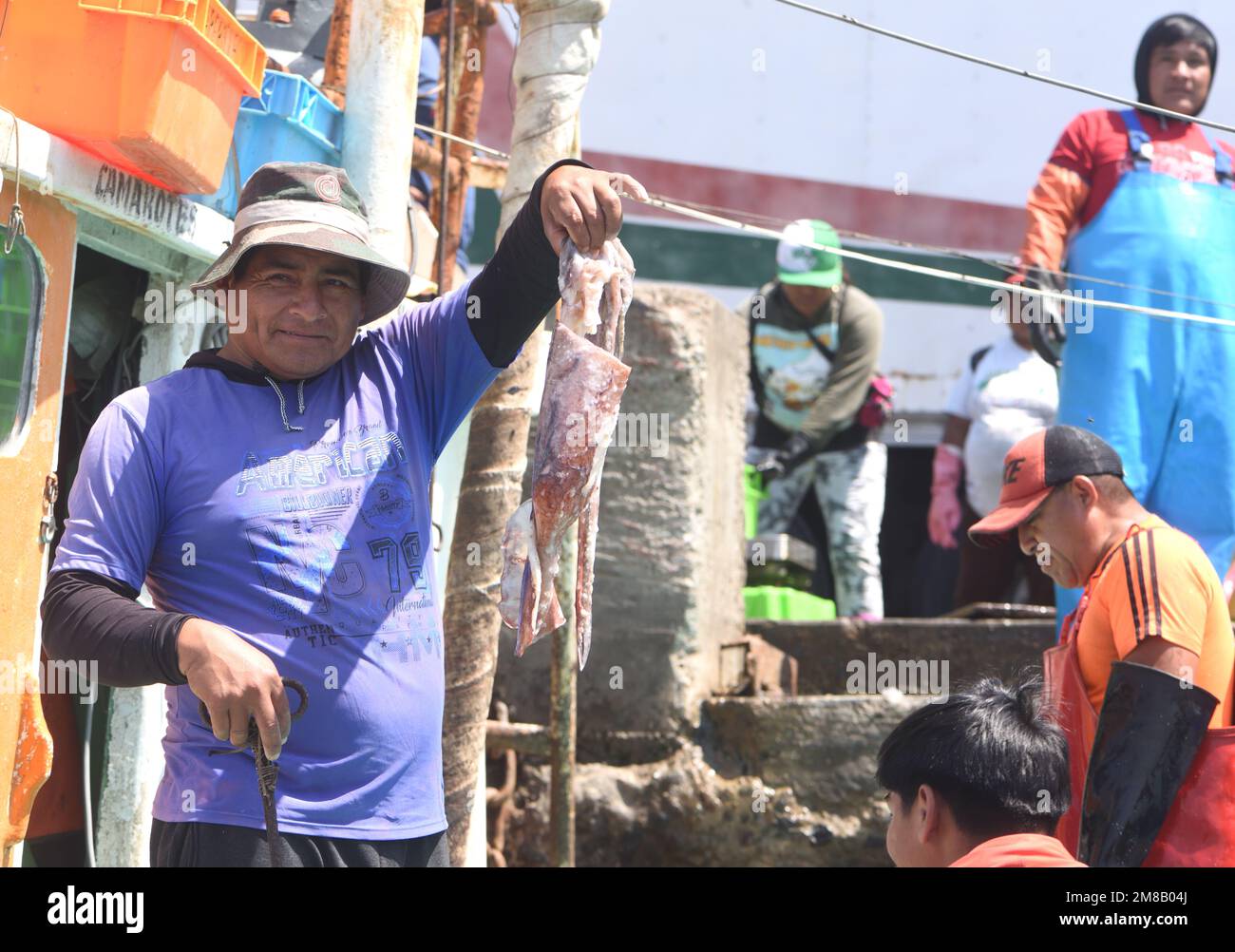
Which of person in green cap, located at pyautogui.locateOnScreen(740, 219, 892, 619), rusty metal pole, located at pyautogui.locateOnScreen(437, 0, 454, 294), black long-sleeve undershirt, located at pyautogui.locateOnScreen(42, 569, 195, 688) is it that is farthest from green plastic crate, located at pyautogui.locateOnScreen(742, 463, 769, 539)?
black long-sleeve undershirt, located at pyautogui.locateOnScreen(42, 569, 195, 688)

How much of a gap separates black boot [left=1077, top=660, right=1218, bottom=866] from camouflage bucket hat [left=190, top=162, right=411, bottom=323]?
1628 mm

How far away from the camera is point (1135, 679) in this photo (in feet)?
9.88

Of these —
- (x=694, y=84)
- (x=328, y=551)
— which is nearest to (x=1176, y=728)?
(x=328, y=551)

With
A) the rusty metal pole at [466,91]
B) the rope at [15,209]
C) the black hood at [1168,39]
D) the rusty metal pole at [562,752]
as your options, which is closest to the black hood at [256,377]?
the rope at [15,209]

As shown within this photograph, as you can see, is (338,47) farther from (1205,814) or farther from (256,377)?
(1205,814)

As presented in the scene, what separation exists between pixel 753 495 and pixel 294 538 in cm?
481

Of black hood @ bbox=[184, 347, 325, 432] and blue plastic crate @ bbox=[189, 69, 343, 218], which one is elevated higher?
blue plastic crate @ bbox=[189, 69, 343, 218]

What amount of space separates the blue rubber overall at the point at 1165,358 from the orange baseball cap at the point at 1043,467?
1510mm

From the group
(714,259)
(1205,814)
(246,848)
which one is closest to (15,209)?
(246,848)

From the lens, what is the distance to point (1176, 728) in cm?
299

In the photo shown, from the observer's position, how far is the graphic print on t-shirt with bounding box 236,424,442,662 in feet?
7.87

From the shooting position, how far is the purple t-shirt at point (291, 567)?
7.70ft

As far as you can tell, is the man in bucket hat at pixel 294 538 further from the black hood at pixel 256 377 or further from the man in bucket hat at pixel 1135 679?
the man in bucket hat at pixel 1135 679

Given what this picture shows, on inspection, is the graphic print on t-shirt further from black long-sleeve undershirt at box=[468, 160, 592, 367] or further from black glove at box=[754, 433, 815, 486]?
black glove at box=[754, 433, 815, 486]
